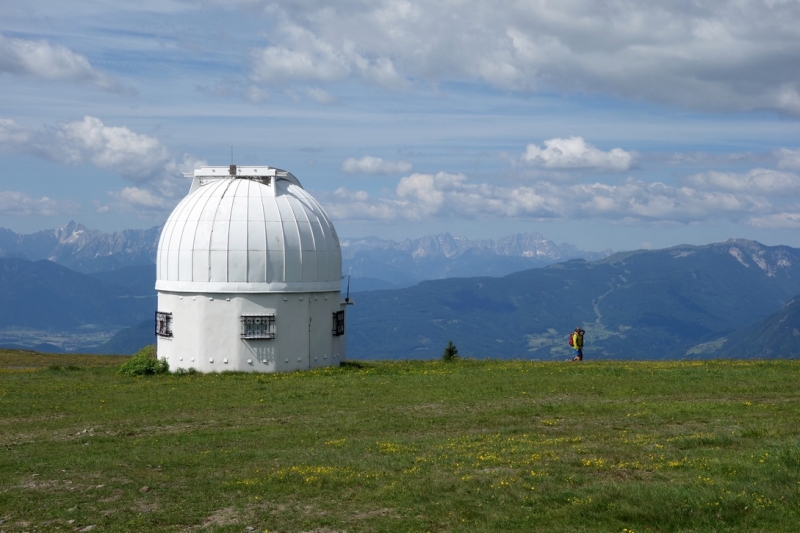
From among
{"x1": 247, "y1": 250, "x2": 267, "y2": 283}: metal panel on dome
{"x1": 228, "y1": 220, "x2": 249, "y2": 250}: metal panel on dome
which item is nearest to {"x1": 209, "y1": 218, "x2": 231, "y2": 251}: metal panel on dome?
{"x1": 228, "y1": 220, "x2": 249, "y2": 250}: metal panel on dome

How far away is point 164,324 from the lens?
39.4 m

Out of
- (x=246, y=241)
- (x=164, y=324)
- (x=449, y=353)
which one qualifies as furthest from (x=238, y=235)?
(x=449, y=353)

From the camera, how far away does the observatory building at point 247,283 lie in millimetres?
37781

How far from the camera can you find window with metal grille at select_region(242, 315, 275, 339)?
3766cm

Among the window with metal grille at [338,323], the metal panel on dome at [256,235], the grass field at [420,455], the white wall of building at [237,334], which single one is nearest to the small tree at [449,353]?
the window with metal grille at [338,323]

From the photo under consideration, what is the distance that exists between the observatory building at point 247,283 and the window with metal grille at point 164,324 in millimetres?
47

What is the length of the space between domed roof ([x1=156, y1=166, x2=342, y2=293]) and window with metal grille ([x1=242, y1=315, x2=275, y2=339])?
4.19ft

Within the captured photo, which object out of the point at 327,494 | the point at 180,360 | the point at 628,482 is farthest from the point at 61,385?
the point at 628,482

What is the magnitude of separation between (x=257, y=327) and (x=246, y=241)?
3.98 metres

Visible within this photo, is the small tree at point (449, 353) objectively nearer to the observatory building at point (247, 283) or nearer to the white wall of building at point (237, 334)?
the observatory building at point (247, 283)

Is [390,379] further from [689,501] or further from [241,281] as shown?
[689,501]

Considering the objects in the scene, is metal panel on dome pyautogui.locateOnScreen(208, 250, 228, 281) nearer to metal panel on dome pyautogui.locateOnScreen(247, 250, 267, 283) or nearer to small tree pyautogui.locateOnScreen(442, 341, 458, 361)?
metal panel on dome pyautogui.locateOnScreen(247, 250, 267, 283)

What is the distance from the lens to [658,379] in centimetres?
2991

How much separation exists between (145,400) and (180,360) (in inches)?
350
